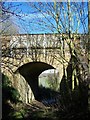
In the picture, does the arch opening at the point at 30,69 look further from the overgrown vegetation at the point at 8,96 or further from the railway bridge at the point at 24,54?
the overgrown vegetation at the point at 8,96

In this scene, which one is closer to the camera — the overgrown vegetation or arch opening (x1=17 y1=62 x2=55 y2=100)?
the overgrown vegetation

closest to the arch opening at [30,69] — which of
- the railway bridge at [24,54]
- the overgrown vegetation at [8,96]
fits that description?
the railway bridge at [24,54]

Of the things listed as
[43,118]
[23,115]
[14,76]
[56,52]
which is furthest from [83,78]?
[14,76]

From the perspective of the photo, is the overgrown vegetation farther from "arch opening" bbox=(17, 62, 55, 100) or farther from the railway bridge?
"arch opening" bbox=(17, 62, 55, 100)

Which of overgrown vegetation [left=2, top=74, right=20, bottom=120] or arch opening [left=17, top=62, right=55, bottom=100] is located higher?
arch opening [left=17, top=62, right=55, bottom=100]

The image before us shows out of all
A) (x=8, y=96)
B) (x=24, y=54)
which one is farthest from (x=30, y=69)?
(x=8, y=96)

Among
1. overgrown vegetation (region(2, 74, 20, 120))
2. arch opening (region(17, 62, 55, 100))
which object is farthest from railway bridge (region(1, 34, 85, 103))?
overgrown vegetation (region(2, 74, 20, 120))

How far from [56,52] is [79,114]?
5500 mm

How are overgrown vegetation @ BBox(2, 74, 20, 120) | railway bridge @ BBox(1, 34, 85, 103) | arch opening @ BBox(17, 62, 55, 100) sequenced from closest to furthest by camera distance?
overgrown vegetation @ BBox(2, 74, 20, 120), railway bridge @ BBox(1, 34, 85, 103), arch opening @ BBox(17, 62, 55, 100)

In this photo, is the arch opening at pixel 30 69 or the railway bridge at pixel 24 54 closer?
the railway bridge at pixel 24 54

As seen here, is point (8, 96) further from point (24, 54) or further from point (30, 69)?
point (30, 69)

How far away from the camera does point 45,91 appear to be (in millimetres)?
24781

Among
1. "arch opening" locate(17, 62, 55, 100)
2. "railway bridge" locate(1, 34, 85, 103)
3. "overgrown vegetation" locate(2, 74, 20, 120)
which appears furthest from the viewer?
"arch opening" locate(17, 62, 55, 100)

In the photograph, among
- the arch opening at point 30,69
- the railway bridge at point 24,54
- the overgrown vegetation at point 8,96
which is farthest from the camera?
the arch opening at point 30,69
